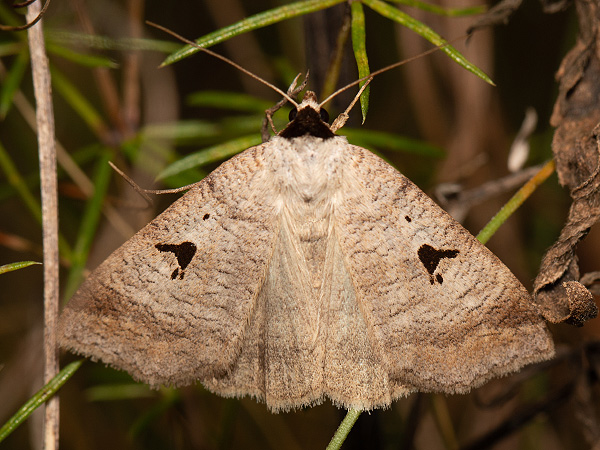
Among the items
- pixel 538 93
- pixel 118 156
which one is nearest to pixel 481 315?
pixel 118 156

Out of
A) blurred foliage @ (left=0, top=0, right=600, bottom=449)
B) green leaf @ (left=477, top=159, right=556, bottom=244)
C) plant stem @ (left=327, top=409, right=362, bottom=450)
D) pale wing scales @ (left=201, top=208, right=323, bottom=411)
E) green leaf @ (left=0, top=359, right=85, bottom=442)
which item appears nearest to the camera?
plant stem @ (left=327, top=409, right=362, bottom=450)

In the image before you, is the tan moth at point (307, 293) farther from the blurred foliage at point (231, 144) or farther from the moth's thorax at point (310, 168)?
the blurred foliage at point (231, 144)

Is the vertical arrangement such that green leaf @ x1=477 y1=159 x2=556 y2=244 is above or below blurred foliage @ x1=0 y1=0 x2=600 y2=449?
below

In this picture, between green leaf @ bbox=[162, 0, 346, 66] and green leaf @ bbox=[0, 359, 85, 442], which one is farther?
green leaf @ bbox=[162, 0, 346, 66]

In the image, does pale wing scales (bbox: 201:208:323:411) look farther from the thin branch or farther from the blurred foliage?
the thin branch

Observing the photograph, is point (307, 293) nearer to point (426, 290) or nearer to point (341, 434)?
point (426, 290)

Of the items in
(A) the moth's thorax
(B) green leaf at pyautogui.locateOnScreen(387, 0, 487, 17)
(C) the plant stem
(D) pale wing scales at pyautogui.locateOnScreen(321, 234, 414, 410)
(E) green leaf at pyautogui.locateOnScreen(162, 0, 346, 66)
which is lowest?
(C) the plant stem

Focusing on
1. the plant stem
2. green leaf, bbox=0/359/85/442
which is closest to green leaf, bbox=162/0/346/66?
green leaf, bbox=0/359/85/442

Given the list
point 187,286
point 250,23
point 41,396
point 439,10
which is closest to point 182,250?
point 187,286

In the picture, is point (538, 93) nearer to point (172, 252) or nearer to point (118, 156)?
point (118, 156)
